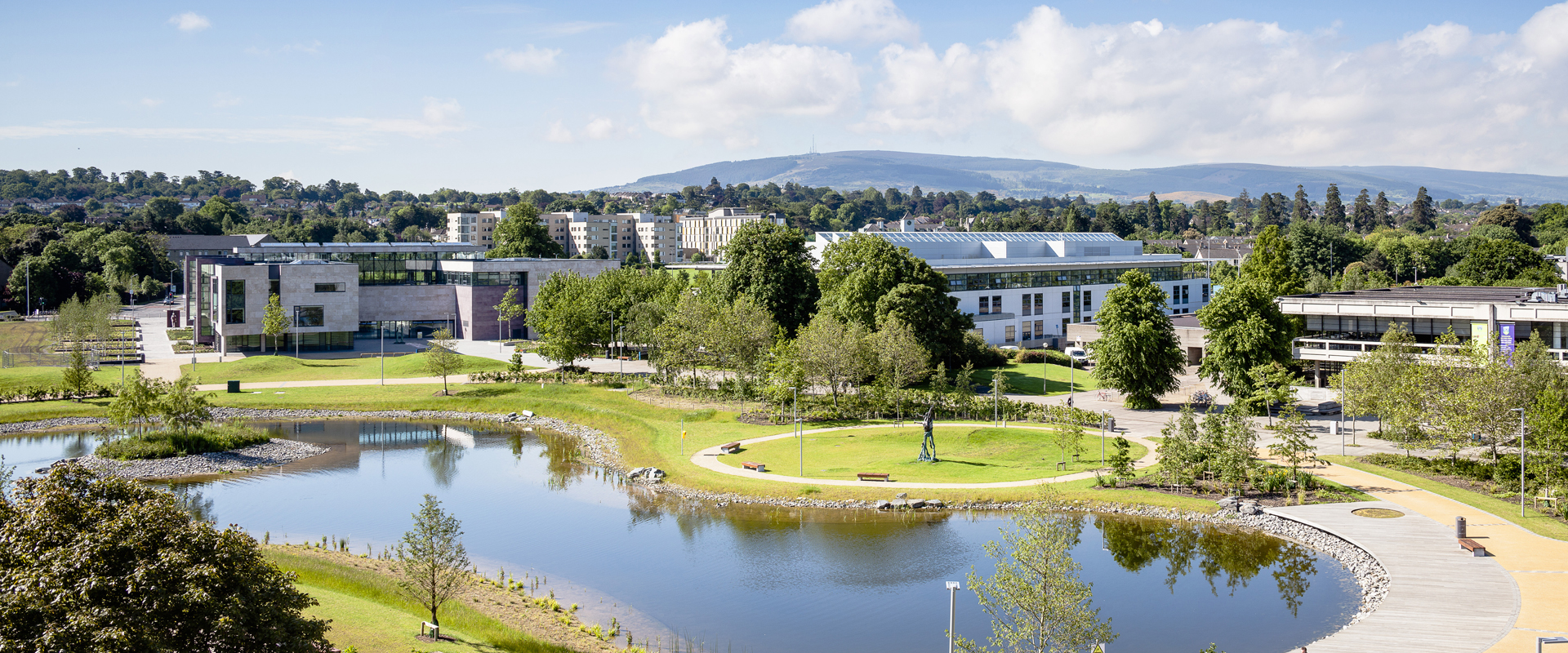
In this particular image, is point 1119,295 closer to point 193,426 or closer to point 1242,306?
point 1242,306

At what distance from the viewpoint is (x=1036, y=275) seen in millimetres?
88188

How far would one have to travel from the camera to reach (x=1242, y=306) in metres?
53.0

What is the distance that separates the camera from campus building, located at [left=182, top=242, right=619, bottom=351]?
266 ft

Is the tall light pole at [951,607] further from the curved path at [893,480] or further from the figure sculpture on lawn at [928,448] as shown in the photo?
the figure sculpture on lawn at [928,448]

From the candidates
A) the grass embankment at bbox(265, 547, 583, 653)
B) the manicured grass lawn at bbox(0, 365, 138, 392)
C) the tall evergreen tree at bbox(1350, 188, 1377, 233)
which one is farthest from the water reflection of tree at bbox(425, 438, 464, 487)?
the tall evergreen tree at bbox(1350, 188, 1377, 233)

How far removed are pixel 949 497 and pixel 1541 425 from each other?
19305 mm

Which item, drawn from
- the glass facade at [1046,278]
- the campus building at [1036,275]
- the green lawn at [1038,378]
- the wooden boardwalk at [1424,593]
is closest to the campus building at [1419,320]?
the green lawn at [1038,378]

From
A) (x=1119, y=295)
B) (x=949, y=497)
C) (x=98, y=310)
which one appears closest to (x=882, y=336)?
(x=1119, y=295)

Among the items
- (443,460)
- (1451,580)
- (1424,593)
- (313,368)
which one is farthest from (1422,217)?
(443,460)

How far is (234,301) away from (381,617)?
6436 centimetres

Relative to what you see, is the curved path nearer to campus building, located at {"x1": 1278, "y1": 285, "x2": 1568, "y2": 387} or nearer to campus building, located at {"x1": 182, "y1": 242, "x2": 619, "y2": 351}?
campus building, located at {"x1": 1278, "y1": 285, "x2": 1568, "y2": 387}

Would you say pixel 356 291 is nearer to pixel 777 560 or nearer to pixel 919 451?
pixel 919 451

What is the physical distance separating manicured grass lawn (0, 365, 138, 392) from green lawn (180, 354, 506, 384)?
419 cm

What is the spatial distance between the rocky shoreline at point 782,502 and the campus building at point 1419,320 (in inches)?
791
